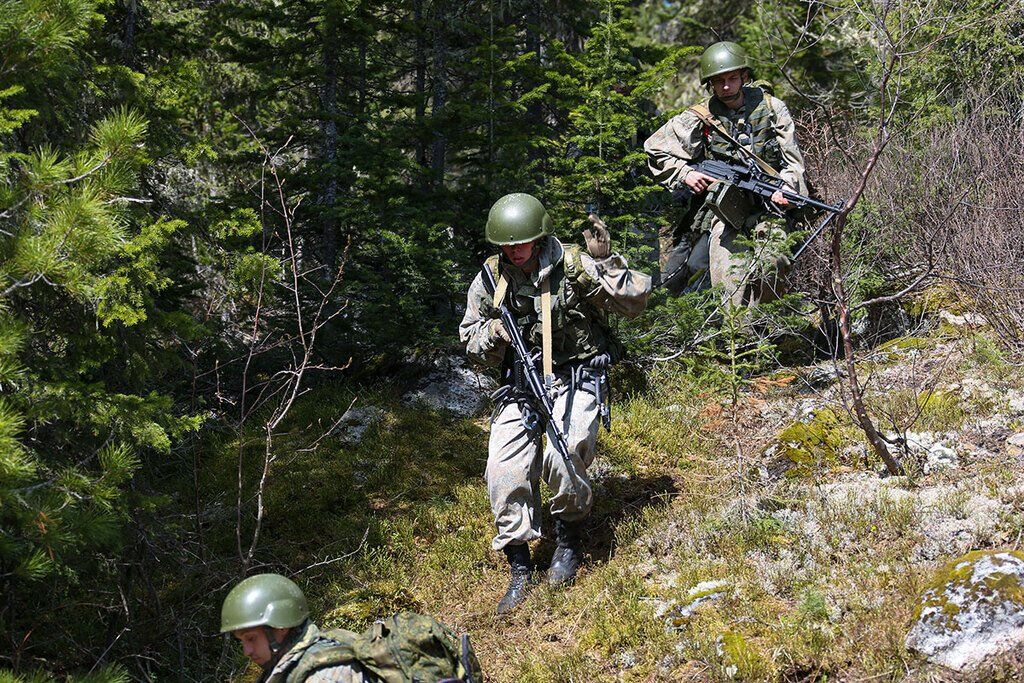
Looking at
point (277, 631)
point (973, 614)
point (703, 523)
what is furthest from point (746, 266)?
point (277, 631)

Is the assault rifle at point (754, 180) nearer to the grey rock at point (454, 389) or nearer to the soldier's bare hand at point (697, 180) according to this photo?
the soldier's bare hand at point (697, 180)

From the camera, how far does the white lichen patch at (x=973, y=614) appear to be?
444 centimetres

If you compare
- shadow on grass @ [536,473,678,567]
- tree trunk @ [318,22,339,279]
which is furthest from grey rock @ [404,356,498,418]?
shadow on grass @ [536,473,678,567]

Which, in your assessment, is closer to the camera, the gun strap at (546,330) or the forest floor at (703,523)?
the forest floor at (703,523)

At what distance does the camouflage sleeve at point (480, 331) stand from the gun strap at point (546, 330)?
351mm

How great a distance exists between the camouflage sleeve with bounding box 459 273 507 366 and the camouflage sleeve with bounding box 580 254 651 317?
2.16 feet

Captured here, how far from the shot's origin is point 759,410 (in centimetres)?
823

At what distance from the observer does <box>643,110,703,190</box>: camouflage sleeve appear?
791cm

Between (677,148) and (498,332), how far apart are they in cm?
→ 273

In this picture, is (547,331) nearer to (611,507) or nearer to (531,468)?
(531,468)

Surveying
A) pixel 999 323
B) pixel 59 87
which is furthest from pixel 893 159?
pixel 59 87

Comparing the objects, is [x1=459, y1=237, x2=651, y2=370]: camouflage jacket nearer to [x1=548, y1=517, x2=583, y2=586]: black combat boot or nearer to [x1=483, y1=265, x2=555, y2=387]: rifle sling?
[x1=483, y1=265, x2=555, y2=387]: rifle sling

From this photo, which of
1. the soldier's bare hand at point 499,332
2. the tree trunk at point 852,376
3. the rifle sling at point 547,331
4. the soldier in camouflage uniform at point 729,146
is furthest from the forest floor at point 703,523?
the soldier's bare hand at point 499,332

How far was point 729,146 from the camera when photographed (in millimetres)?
7875
